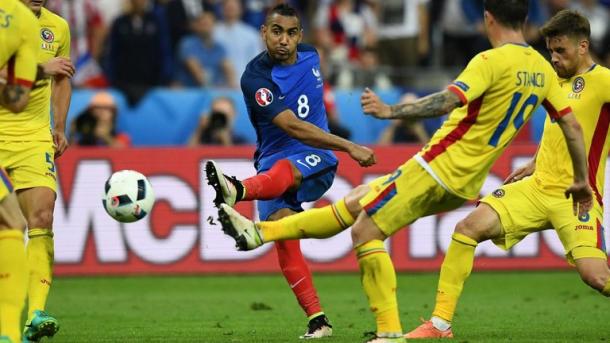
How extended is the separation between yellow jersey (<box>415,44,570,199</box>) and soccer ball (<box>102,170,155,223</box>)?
2709mm

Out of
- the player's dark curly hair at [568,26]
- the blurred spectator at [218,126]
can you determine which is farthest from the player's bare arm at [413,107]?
the blurred spectator at [218,126]

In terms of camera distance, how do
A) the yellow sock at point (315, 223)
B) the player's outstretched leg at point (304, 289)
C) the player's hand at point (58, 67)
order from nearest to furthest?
1. the player's hand at point (58, 67)
2. the yellow sock at point (315, 223)
3. the player's outstretched leg at point (304, 289)

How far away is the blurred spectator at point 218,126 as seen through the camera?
16859 millimetres

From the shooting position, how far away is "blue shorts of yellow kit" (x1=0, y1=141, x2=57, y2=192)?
927cm

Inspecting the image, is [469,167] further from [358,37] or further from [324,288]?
[358,37]

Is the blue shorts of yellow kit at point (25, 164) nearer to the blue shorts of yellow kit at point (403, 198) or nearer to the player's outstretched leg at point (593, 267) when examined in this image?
the blue shorts of yellow kit at point (403, 198)

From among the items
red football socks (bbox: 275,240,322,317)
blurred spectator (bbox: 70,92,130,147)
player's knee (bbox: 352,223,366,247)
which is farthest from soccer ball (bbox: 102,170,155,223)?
blurred spectator (bbox: 70,92,130,147)

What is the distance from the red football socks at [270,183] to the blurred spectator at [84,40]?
9.04 metres

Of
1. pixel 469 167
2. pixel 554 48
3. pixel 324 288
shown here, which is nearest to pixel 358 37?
pixel 324 288

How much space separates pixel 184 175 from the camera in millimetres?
15938

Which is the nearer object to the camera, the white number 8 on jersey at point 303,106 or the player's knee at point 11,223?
the player's knee at point 11,223

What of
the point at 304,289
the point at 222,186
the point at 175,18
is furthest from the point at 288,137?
the point at 175,18

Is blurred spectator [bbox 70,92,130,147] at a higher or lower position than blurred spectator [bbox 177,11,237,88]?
lower

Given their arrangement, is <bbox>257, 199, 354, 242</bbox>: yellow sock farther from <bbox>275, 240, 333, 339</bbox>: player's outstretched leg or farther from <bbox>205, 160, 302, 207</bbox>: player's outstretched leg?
<bbox>275, 240, 333, 339</bbox>: player's outstretched leg
